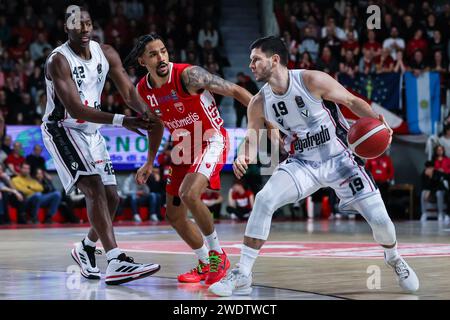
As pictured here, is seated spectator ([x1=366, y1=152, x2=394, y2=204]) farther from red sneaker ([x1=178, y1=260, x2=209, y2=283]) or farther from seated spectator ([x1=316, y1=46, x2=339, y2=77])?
red sneaker ([x1=178, y1=260, x2=209, y2=283])

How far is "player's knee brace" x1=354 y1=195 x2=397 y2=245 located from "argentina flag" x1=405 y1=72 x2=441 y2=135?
13.2 meters

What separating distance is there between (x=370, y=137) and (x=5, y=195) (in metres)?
12.0

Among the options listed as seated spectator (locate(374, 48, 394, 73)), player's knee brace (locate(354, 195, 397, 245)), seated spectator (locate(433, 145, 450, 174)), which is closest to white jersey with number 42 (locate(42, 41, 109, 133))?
player's knee brace (locate(354, 195, 397, 245))

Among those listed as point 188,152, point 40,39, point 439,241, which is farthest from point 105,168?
point 40,39

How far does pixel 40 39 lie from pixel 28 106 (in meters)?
2.24

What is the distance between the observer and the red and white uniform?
7.59 metres

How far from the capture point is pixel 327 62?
65.4 feet

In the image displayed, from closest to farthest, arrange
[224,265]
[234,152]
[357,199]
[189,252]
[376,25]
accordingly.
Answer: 1. [357,199]
2. [224,265]
3. [189,252]
4. [234,152]
5. [376,25]

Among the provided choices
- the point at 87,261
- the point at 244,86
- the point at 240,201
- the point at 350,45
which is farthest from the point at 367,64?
the point at 87,261

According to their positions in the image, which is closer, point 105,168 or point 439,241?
point 105,168

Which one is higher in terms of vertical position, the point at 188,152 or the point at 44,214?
the point at 188,152

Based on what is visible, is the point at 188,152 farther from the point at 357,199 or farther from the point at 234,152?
the point at 234,152

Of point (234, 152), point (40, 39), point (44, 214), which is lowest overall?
point (44, 214)

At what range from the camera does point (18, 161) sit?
17.6 metres
